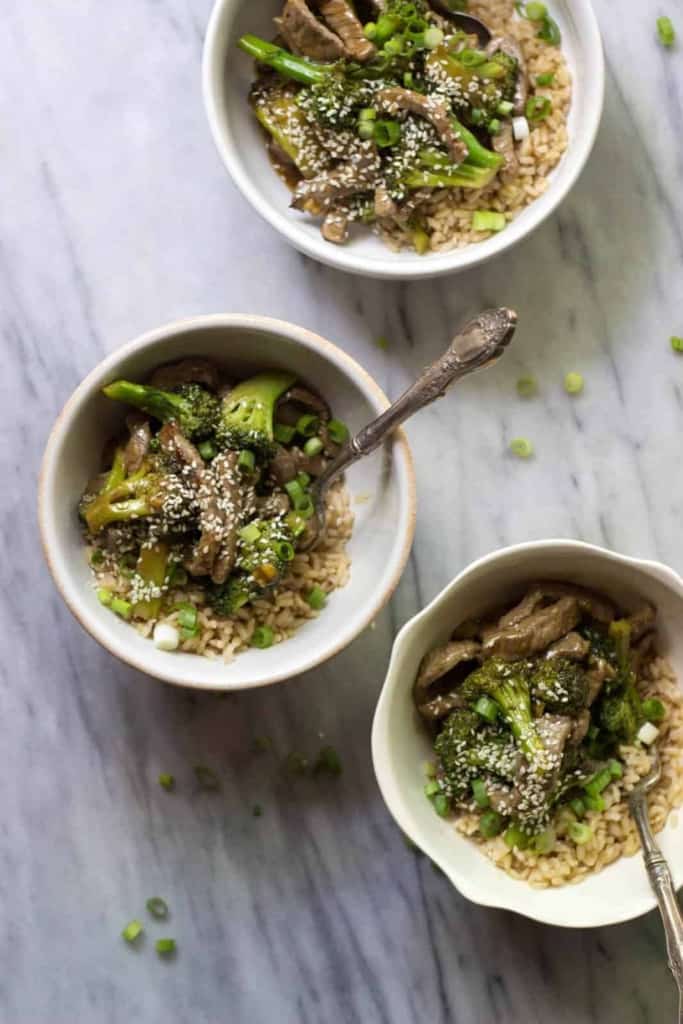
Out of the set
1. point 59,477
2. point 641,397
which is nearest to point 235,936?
point 59,477

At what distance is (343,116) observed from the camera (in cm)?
233

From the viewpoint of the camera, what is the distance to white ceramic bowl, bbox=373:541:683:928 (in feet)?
7.09

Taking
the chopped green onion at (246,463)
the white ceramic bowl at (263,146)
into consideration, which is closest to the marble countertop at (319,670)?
the white ceramic bowl at (263,146)

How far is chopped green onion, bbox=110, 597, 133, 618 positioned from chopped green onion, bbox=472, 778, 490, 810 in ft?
2.58

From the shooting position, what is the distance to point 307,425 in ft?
7.79

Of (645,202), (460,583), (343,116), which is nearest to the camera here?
(460,583)

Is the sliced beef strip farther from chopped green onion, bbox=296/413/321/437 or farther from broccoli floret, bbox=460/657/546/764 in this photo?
chopped green onion, bbox=296/413/321/437

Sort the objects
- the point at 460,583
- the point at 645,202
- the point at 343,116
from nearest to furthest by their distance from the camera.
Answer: the point at 460,583
the point at 343,116
the point at 645,202

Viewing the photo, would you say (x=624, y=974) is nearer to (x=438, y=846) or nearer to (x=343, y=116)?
(x=438, y=846)

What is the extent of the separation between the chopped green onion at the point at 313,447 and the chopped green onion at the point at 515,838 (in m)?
0.88

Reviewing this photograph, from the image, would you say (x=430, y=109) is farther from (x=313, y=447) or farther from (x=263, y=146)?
(x=313, y=447)

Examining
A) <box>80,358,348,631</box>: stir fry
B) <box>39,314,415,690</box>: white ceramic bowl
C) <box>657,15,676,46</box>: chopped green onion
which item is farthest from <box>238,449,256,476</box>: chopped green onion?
<box>657,15,676,46</box>: chopped green onion

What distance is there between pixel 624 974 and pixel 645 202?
5.80ft

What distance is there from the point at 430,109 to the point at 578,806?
1.47 m
